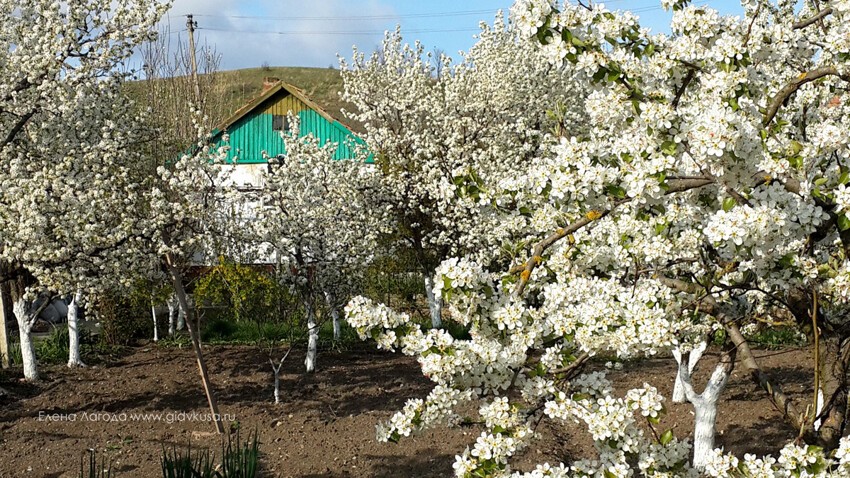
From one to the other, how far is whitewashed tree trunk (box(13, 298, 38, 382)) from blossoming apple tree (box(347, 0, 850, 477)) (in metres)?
8.35

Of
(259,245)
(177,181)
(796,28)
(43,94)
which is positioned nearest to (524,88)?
(259,245)

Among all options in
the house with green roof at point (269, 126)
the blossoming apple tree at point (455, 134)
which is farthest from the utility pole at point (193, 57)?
the blossoming apple tree at point (455, 134)

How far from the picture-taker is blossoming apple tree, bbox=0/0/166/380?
790 cm

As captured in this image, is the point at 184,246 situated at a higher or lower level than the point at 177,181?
lower

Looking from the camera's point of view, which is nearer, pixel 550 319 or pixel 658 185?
pixel 658 185

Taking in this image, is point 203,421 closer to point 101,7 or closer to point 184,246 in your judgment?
point 184,246

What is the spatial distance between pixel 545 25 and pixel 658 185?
0.80 m

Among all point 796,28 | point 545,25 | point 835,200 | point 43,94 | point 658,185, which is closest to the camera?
point 835,200

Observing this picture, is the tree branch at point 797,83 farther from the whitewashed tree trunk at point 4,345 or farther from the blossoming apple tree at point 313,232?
the whitewashed tree trunk at point 4,345

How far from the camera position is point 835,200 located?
2713mm

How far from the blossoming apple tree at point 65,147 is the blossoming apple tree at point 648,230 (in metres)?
5.71

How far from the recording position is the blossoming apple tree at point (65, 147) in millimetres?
7902

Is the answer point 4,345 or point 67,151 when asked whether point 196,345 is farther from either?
point 4,345

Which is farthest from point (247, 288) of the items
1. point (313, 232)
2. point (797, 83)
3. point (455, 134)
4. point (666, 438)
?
point (797, 83)
